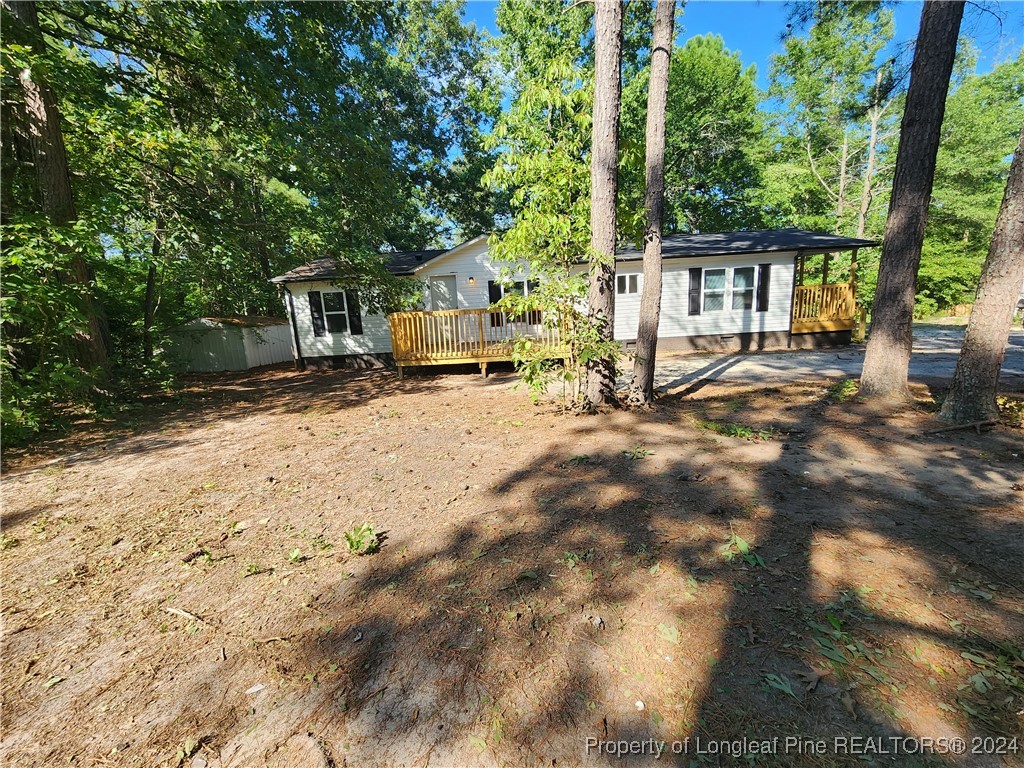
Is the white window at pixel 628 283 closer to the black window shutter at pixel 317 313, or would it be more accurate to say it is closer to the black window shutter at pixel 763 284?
the black window shutter at pixel 763 284

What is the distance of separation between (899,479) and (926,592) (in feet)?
5.80

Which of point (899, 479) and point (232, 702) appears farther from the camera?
point (899, 479)

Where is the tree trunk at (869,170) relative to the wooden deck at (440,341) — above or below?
above

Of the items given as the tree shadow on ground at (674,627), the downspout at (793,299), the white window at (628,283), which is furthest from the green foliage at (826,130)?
the tree shadow on ground at (674,627)

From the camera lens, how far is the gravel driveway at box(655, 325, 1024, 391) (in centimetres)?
781

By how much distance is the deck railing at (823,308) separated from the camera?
12281 millimetres

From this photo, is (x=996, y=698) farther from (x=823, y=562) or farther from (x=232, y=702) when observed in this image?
(x=232, y=702)

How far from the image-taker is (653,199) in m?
6.00

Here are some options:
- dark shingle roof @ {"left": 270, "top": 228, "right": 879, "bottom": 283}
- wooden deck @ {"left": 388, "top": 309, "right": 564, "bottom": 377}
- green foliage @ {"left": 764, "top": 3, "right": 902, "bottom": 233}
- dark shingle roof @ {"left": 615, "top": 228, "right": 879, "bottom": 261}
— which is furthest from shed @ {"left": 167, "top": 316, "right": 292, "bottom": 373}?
green foliage @ {"left": 764, "top": 3, "right": 902, "bottom": 233}

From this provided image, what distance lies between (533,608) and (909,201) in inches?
269

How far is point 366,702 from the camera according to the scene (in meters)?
1.68

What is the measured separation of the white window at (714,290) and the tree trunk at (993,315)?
819 centimetres

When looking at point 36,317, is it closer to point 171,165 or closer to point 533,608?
point 171,165

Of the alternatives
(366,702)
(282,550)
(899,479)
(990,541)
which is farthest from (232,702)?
(899,479)
